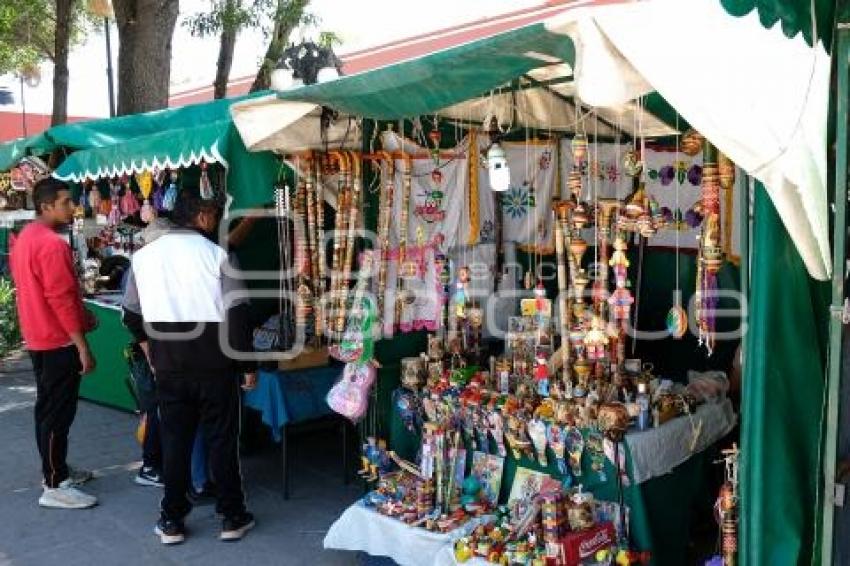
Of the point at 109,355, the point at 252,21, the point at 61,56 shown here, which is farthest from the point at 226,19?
the point at 109,355

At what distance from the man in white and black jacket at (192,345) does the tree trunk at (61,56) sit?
345 inches

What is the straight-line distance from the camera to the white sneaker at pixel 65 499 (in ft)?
14.6

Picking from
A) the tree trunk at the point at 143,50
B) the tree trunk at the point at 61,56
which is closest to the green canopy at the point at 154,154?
the tree trunk at the point at 143,50

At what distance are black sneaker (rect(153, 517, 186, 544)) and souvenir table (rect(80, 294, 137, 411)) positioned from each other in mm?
2449

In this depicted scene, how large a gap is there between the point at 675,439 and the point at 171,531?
7.98 feet

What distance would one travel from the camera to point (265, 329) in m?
4.89

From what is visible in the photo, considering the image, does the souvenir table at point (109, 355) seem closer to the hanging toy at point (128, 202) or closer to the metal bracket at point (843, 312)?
the hanging toy at point (128, 202)

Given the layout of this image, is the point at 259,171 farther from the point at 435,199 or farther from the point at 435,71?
the point at 435,71

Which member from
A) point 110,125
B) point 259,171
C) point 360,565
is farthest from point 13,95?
point 360,565

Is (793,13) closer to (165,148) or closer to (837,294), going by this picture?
(837,294)

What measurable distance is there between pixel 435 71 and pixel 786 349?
1.45 m

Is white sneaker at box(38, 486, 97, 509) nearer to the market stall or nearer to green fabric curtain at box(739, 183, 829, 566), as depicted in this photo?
the market stall

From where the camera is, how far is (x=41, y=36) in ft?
54.3

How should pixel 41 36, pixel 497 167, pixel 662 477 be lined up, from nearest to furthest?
pixel 662 477
pixel 497 167
pixel 41 36
